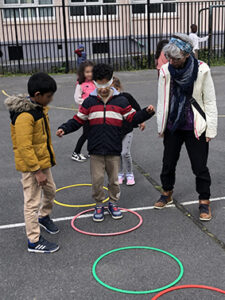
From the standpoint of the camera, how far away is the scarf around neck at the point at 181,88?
4320mm

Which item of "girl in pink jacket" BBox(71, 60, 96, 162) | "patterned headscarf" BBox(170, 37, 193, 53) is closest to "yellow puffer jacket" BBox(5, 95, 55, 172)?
"patterned headscarf" BBox(170, 37, 193, 53)

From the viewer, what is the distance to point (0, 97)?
1332cm

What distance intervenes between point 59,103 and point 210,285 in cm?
954

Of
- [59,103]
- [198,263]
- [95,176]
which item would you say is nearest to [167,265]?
[198,263]

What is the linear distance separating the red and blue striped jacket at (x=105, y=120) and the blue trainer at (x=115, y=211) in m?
Answer: 0.70

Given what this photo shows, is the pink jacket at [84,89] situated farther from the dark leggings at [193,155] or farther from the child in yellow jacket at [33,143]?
the child in yellow jacket at [33,143]

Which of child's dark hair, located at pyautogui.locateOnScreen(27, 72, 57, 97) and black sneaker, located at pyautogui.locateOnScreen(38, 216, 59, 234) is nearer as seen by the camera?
child's dark hair, located at pyautogui.locateOnScreen(27, 72, 57, 97)

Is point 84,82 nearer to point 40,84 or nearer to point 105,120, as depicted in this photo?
point 105,120

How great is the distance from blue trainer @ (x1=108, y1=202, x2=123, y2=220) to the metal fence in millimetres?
14036

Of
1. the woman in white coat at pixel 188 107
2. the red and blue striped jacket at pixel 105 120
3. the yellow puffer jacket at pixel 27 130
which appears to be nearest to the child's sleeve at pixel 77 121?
the red and blue striped jacket at pixel 105 120

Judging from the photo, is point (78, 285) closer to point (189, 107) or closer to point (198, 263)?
point (198, 263)

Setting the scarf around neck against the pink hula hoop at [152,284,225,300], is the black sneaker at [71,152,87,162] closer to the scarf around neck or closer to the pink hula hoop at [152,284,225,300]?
the scarf around neck

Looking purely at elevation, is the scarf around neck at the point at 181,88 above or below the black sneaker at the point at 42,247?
above

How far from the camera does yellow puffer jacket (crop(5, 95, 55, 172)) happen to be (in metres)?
3.73
